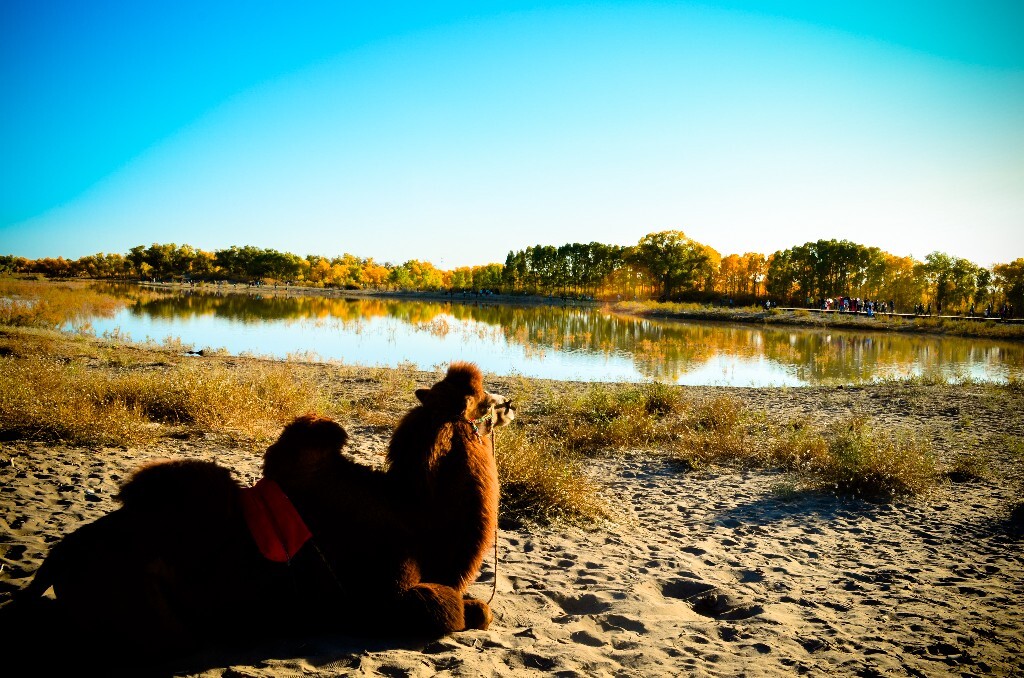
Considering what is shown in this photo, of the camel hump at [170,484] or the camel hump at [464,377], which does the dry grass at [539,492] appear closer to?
the camel hump at [464,377]

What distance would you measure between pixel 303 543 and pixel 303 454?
1.33 feet

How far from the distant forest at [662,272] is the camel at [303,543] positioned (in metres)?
77.3

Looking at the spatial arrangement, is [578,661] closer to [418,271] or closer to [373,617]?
[373,617]

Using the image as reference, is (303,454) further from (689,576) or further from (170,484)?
(689,576)

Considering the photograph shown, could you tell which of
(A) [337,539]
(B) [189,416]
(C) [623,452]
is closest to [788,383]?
(C) [623,452]

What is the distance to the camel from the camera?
2100 mm

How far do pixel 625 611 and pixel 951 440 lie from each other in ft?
30.4

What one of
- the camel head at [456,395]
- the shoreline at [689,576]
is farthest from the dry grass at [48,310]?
the camel head at [456,395]

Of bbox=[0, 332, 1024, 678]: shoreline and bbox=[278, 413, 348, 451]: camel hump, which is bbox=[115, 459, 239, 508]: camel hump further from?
bbox=[0, 332, 1024, 678]: shoreline

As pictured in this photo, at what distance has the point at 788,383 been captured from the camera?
19016 mm

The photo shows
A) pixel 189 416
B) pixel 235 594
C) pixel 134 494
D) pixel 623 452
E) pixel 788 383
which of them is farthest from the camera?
pixel 788 383

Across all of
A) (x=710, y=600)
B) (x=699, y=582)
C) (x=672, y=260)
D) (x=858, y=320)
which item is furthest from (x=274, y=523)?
(x=672, y=260)

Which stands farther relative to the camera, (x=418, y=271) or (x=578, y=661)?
(x=418, y=271)

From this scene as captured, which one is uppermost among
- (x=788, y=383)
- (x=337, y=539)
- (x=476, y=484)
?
(x=476, y=484)
